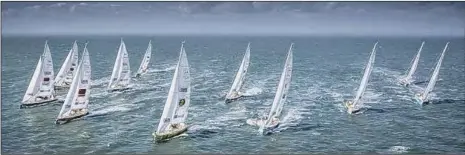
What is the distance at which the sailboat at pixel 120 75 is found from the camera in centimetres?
5056

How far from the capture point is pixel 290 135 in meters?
35.1

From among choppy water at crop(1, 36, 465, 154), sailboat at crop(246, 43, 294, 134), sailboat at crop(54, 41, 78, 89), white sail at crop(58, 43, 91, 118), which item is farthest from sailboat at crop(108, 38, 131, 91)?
sailboat at crop(246, 43, 294, 134)

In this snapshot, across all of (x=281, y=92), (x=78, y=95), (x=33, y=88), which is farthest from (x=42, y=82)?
(x=281, y=92)

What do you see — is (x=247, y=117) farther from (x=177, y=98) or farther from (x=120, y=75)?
(x=120, y=75)

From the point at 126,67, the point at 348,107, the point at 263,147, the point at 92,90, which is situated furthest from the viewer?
the point at 126,67

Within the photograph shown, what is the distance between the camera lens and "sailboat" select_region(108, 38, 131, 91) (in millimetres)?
50562

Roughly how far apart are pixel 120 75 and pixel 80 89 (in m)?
12.1

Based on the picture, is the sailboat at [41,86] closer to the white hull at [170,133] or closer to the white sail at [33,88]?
the white sail at [33,88]

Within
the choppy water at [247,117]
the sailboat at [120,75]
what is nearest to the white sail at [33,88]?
the choppy water at [247,117]

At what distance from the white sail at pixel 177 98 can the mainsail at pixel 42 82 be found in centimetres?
1497

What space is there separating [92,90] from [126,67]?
497cm

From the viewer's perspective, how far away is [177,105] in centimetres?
3516

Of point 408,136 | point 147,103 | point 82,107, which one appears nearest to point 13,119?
point 82,107

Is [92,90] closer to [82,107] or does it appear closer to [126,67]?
[126,67]
